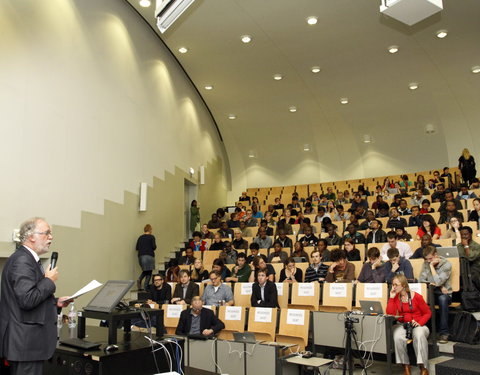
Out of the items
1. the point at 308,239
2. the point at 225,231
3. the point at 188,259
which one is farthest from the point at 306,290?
the point at 225,231

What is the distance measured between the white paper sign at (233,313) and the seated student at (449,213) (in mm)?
3873

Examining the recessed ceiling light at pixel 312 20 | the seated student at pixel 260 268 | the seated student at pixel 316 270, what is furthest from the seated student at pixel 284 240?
Answer: the recessed ceiling light at pixel 312 20

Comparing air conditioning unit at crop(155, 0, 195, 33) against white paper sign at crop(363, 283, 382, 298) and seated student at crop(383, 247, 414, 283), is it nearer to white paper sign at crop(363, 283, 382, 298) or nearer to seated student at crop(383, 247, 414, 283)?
white paper sign at crop(363, 283, 382, 298)

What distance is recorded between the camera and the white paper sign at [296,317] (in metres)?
4.61

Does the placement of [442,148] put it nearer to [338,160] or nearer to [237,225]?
[338,160]

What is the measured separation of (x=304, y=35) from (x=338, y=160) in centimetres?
539

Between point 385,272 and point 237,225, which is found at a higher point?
point 237,225

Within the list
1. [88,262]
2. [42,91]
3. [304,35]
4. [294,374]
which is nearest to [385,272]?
[294,374]

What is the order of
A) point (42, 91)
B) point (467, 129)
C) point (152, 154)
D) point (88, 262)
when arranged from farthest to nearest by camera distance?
point (467, 129) → point (152, 154) → point (88, 262) → point (42, 91)

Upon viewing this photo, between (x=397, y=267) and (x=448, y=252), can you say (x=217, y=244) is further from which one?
(x=448, y=252)

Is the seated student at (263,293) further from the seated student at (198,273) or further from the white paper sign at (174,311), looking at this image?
the seated student at (198,273)

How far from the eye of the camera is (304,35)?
940cm

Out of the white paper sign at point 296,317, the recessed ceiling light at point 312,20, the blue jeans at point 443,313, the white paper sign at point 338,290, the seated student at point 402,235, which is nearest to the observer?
the white paper sign at point 296,317

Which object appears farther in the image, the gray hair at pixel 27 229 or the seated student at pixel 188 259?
the seated student at pixel 188 259
